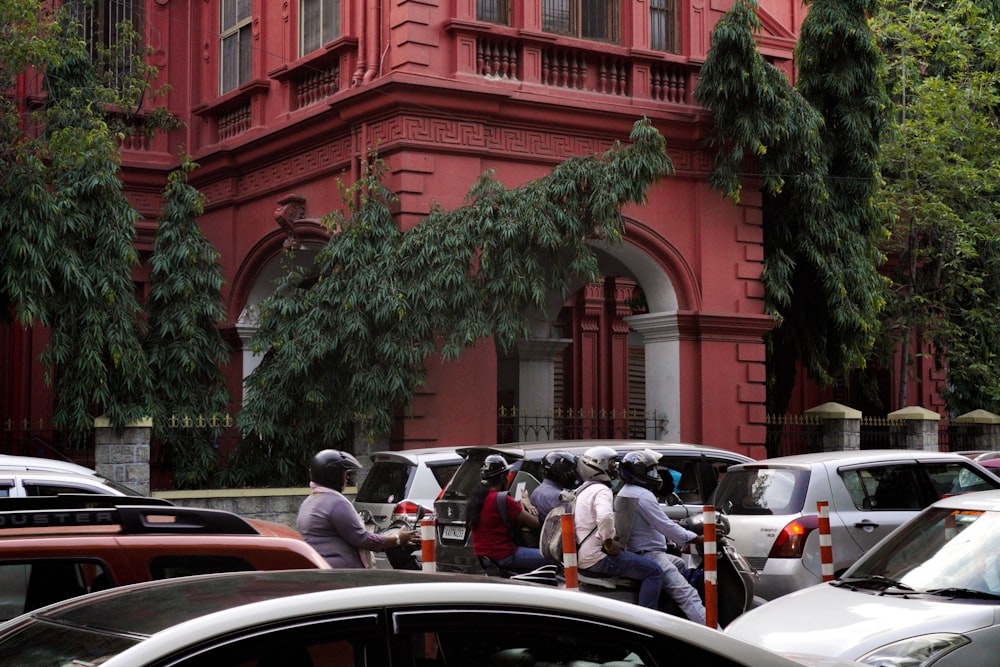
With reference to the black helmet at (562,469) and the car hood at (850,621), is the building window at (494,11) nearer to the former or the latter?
the black helmet at (562,469)

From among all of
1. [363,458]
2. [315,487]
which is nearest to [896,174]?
[363,458]

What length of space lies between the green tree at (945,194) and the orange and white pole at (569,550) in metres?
16.8

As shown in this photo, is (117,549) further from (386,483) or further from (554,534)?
(386,483)

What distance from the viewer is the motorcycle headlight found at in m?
6.39

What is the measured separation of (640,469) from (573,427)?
10.3m

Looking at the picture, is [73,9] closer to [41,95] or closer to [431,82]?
[41,95]

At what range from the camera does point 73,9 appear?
70.0 ft

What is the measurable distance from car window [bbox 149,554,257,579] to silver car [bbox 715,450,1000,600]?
6.27 meters

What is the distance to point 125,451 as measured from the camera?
15922 mm

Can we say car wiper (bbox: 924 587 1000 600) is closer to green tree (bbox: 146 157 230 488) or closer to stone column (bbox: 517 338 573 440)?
green tree (bbox: 146 157 230 488)

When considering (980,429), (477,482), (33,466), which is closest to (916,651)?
(477,482)

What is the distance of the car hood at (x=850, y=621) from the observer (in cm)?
657

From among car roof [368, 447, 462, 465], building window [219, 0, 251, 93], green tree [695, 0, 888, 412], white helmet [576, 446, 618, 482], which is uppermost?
→ building window [219, 0, 251, 93]

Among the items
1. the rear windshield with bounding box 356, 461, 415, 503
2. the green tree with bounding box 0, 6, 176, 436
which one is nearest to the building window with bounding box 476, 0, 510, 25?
the green tree with bounding box 0, 6, 176, 436
